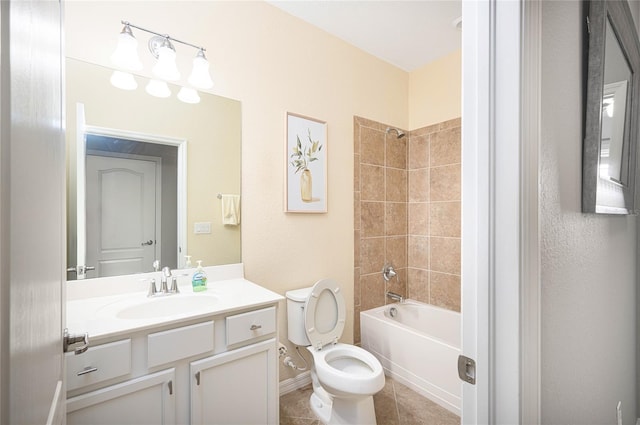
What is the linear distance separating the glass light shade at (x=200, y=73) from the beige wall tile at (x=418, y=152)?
1927 millimetres

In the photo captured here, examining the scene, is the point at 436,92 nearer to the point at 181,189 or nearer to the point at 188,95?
the point at 188,95

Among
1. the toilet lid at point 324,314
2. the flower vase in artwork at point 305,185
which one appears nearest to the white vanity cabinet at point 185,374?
the toilet lid at point 324,314

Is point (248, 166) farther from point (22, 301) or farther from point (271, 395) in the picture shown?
point (22, 301)

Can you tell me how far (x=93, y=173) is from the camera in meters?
1.44

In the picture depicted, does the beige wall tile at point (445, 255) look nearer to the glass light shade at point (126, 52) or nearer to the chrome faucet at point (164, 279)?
the chrome faucet at point (164, 279)

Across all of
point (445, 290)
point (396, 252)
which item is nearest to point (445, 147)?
point (396, 252)

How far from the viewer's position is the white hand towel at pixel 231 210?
1.81 meters

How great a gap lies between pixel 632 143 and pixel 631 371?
113 cm

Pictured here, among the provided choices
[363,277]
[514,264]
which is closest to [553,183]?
[514,264]

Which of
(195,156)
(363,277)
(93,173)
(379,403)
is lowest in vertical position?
(379,403)

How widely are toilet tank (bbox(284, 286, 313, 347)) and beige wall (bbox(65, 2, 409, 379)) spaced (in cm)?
8

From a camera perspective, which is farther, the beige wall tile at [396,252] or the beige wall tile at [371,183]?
the beige wall tile at [396,252]

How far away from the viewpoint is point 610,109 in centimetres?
88

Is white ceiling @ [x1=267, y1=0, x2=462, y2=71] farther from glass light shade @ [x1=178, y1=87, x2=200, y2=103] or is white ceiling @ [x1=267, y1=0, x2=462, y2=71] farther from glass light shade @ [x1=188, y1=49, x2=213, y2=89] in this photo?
glass light shade @ [x1=178, y1=87, x2=200, y2=103]
